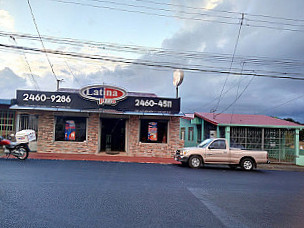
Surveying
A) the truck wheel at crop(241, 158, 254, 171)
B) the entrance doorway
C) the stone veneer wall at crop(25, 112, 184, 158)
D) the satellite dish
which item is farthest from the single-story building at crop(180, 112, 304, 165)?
the entrance doorway

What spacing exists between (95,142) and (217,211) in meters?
13.7

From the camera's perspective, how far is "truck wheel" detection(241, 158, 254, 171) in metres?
14.8

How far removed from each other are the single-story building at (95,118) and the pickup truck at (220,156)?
4.38m

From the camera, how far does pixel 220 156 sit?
1459 centimetres

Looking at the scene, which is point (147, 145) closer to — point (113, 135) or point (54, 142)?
point (113, 135)

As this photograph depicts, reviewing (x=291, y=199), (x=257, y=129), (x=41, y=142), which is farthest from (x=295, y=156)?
(x=41, y=142)

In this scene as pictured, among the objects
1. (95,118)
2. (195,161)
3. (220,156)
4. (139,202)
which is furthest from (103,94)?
(139,202)

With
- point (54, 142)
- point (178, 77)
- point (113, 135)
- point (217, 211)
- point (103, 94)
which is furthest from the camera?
point (113, 135)

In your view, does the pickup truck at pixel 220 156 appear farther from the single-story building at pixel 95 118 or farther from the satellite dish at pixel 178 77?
the satellite dish at pixel 178 77

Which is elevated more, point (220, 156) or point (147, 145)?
point (147, 145)

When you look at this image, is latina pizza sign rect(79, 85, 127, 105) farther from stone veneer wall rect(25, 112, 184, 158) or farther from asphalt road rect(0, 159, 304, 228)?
asphalt road rect(0, 159, 304, 228)

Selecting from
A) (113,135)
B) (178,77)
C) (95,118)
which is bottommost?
(113,135)

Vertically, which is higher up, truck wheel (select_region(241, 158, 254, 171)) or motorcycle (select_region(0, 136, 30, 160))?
motorcycle (select_region(0, 136, 30, 160))

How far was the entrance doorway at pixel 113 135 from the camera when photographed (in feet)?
67.1
